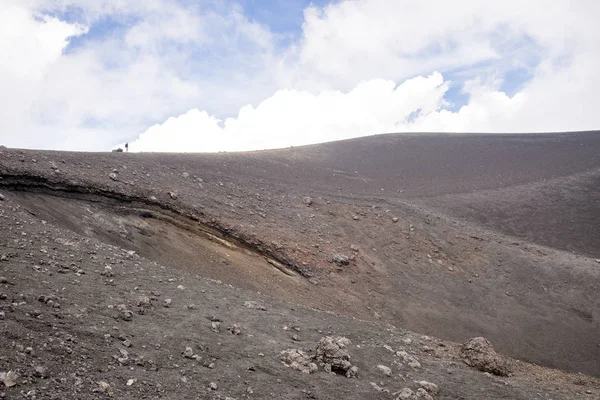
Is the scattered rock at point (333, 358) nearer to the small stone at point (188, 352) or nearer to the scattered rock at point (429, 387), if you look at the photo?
the scattered rock at point (429, 387)

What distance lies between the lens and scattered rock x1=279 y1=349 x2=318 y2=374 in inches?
269

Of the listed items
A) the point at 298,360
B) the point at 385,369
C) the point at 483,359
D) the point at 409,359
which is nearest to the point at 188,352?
the point at 298,360

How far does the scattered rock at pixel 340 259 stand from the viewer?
47.8 ft

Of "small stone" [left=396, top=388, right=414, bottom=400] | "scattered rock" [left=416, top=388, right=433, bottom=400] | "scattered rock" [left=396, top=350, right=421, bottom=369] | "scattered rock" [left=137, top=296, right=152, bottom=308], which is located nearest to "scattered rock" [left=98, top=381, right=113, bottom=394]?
"scattered rock" [left=137, top=296, right=152, bottom=308]

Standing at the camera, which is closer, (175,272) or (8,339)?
(8,339)

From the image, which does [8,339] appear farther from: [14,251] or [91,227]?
A: [91,227]

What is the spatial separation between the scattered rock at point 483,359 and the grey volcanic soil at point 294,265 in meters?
0.30

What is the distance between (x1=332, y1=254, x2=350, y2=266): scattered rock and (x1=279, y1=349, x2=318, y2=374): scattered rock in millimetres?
7445

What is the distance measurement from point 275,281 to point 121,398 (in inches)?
307

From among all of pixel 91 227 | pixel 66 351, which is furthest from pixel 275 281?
pixel 66 351

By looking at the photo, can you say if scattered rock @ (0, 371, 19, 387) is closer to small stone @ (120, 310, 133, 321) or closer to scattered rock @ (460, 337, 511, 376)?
small stone @ (120, 310, 133, 321)

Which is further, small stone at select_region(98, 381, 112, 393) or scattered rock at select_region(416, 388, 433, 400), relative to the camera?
scattered rock at select_region(416, 388, 433, 400)

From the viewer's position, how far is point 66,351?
16.9ft

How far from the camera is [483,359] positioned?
9.44 meters
